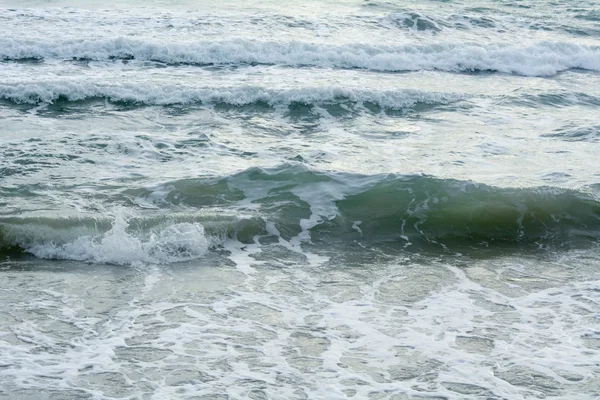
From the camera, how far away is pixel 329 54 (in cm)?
1758

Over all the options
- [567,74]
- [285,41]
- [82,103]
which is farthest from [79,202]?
[567,74]

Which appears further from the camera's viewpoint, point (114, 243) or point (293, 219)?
point (293, 219)

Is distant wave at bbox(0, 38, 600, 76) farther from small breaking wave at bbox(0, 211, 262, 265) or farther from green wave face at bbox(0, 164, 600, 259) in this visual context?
small breaking wave at bbox(0, 211, 262, 265)

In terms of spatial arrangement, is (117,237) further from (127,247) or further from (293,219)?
(293,219)

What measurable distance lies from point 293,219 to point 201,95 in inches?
220

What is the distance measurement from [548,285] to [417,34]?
43.5 ft

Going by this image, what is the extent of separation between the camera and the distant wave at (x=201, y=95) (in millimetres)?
13945

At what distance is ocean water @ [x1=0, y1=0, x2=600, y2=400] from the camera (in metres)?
6.29

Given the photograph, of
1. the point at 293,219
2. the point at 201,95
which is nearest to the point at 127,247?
the point at 293,219

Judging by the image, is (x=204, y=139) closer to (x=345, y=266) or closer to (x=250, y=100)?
(x=250, y=100)

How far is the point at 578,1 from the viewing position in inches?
977

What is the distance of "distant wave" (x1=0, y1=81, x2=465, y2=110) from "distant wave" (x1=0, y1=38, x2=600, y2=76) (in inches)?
106

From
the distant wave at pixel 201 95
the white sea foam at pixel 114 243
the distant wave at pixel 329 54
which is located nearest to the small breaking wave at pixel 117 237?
the white sea foam at pixel 114 243

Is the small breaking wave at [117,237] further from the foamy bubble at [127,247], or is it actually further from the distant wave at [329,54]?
the distant wave at [329,54]
